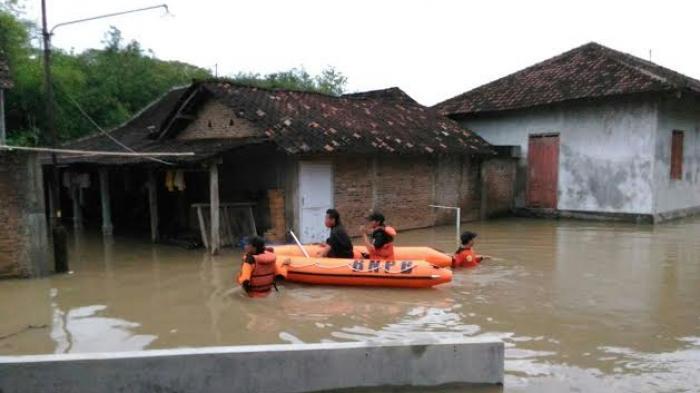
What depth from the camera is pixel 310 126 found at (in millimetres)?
12844

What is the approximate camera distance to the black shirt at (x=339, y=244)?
9.03 m

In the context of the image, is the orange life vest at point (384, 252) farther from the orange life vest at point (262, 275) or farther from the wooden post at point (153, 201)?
the wooden post at point (153, 201)

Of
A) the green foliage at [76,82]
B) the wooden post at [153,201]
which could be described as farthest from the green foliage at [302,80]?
the wooden post at [153,201]

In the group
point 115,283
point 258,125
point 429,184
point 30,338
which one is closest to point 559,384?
point 30,338

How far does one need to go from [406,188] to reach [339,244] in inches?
234

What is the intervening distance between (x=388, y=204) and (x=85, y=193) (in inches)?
391

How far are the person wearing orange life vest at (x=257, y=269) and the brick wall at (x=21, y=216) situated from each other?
3.66m

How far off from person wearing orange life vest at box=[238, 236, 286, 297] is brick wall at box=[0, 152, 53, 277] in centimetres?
366

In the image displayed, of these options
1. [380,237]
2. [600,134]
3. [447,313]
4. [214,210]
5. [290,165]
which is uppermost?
[600,134]

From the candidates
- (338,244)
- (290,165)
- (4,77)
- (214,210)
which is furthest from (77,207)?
(338,244)

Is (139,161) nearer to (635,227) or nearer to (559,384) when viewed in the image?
(559,384)

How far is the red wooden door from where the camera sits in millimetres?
17172

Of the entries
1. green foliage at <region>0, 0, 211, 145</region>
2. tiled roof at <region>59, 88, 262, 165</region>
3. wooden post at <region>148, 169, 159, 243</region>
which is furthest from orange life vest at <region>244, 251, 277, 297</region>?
green foliage at <region>0, 0, 211, 145</region>

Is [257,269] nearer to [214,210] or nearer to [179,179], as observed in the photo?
[214,210]
